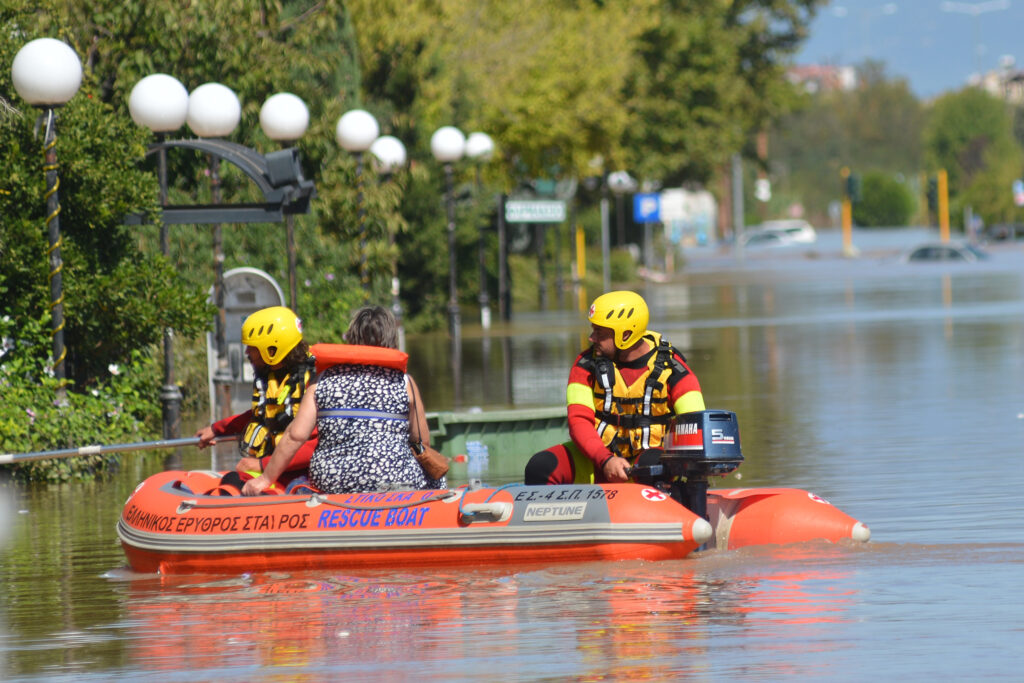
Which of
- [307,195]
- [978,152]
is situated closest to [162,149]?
[307,195]

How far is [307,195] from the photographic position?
633 inches

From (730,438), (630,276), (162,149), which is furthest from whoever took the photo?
(630,276)

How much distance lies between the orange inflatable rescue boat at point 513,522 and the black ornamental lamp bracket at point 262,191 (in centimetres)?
619

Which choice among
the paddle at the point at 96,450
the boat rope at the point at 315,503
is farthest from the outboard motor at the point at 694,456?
the paddle at the point at 96,450

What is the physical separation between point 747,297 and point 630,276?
34.6 feet

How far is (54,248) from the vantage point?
519 inches

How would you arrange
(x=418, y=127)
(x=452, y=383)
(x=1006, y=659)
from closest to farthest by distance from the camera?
(x=1006, y=659), (x=452, y=383), (x=418, y=127)

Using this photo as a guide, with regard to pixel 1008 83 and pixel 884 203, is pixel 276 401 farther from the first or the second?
pixel 1008 83

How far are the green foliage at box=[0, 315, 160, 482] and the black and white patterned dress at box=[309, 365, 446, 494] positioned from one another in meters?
4.10

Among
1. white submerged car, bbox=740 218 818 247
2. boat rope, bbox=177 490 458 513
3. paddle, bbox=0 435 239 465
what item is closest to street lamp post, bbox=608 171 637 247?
white submerged car, bbox=740 218 818 247

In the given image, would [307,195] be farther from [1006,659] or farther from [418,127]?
[418,127]

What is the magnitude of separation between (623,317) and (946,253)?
175 ft

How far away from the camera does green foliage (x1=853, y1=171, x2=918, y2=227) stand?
121 m

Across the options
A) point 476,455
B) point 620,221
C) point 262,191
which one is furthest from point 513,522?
point 620,221
